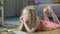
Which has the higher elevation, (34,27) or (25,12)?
(25,12)

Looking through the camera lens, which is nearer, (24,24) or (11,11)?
(24,24)

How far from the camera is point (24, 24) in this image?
5.49 ft

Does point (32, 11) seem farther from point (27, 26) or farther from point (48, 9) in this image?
point (48, 9)

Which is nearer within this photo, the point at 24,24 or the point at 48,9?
the point at 24,24

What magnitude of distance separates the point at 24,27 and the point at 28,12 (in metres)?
0.21

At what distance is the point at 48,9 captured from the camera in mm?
2121

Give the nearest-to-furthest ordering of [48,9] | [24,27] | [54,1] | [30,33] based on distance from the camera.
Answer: [30,33]
[24,27]
[48,9]
[54,1]

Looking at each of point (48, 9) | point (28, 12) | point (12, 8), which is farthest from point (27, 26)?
point (12, 8)

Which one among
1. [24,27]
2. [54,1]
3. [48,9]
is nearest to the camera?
[24,27]

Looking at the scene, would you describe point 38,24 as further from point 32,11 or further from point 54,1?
point 54,1

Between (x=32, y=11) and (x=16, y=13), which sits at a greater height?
(x=32, y=11)

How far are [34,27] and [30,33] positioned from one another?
0.39 ft

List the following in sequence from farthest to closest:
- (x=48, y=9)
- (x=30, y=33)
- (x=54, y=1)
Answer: (x=54, y=1) → (x=48, y=9) → (x=30, y=33)

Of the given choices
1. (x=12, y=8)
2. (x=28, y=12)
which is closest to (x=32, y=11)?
(x=28, y=12)
